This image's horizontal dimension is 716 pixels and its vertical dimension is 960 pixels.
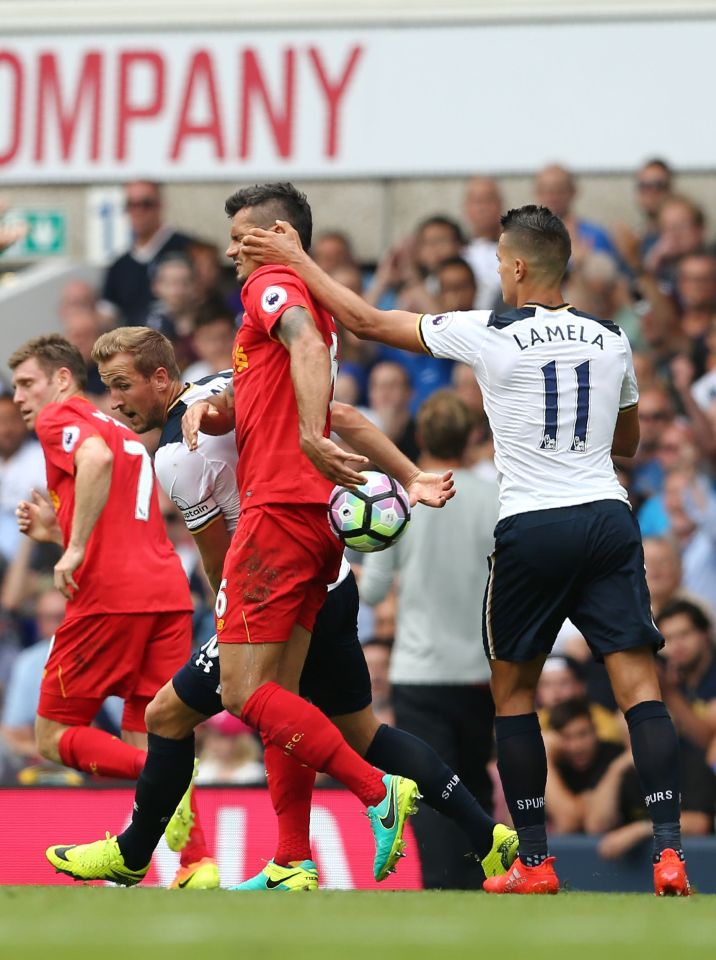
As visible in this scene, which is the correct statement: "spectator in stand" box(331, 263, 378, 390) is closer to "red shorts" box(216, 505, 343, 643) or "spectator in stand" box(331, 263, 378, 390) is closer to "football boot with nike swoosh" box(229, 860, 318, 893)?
"football boot with nike swoosh" box(229, 860, 318, 893)

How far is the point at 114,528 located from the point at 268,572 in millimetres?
1530

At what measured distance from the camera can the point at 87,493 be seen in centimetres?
711

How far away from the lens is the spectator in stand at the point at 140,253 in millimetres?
12906

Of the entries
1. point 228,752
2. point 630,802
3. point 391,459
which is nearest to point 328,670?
point 391,459

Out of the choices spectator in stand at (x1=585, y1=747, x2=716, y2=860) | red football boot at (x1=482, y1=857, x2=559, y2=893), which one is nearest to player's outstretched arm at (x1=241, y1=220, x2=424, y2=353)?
red football boot at (x1=482, y1=857, x2=559, y2=893)

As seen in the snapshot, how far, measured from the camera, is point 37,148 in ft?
45.1

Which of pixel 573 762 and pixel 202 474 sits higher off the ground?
pixel 202 474

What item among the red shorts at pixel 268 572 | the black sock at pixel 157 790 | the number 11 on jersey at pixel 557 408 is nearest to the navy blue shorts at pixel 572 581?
the number 11 on jersey at pixel 557 408

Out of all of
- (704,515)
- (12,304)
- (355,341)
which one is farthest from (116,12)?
(704,515)

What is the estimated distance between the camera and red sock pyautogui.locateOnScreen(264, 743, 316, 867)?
650 cm

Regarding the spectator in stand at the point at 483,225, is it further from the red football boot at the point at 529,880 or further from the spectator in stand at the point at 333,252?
the red football boot at the point at 529,880

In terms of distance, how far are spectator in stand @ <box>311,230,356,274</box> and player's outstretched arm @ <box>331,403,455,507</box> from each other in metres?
5.82

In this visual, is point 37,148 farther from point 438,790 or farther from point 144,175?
point 438,790

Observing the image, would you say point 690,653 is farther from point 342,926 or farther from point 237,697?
point 342,926
